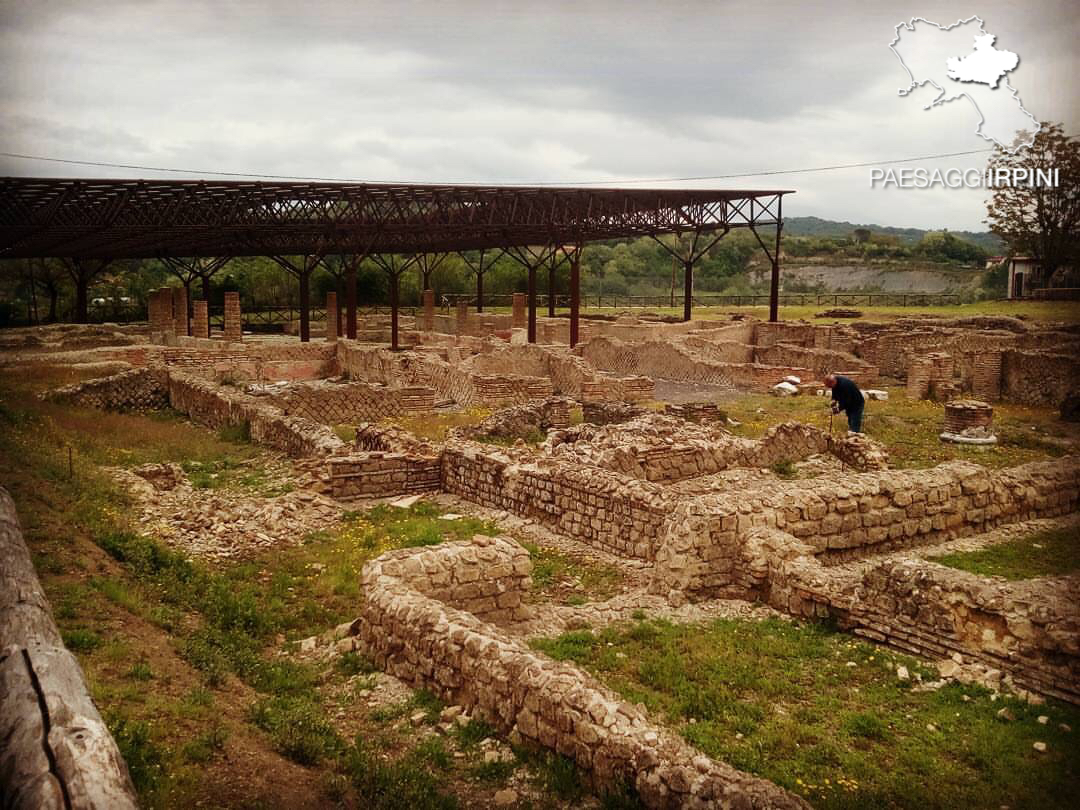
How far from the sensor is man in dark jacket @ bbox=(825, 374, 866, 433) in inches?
603

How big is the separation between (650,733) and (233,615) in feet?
13.9

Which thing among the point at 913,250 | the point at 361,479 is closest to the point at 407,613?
the point at 361,479

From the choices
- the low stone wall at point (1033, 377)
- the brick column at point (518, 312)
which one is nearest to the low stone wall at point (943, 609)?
the low stone wall at point (1033, 377)

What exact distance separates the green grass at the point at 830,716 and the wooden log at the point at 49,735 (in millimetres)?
3095

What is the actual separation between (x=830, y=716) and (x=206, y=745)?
359 centimetres

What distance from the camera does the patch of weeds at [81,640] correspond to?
5613 mm

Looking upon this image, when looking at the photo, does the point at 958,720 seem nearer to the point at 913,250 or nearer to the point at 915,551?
the point at 915,551

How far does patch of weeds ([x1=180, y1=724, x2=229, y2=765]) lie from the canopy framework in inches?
822

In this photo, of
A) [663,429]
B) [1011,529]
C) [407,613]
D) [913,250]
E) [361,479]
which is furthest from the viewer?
[913,250]

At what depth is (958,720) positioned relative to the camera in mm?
5387

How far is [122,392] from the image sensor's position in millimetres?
20062

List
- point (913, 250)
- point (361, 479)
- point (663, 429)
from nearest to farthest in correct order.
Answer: point (361, 479), point (663, 429), point (913, 250)

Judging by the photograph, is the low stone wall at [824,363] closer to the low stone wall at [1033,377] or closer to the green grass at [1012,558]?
the low stone wall at [1033,377]

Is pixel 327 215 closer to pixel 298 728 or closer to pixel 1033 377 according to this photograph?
pixel 1033 377
